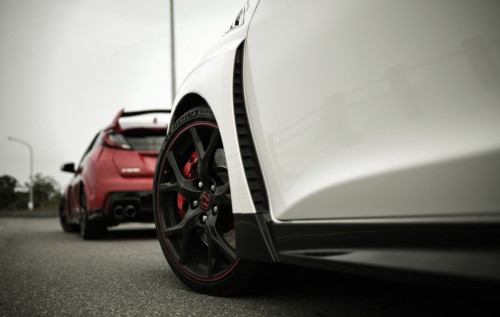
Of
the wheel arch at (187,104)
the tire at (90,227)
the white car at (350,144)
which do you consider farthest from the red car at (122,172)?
the white car at (350,144)

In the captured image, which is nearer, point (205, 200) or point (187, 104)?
point (205, 200)

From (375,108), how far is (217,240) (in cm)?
104

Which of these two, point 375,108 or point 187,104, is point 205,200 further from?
point 375,108

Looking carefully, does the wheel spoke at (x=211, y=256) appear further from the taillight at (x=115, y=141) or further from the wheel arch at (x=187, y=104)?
the taillight at (x=115, y=141)

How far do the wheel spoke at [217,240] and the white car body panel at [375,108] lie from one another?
25cm

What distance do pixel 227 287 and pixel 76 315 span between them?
64 cm

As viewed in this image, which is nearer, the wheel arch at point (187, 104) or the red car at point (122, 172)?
the wheel arch at point (187, 104)

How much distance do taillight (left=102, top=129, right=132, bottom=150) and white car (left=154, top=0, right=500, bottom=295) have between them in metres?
3.26

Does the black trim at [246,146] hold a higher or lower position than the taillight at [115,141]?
lower

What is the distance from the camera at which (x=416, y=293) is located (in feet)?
7.15

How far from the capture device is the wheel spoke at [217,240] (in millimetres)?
2051

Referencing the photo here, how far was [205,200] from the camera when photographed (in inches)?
87.3

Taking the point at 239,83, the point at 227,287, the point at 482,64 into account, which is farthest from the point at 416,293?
the point at 482,64

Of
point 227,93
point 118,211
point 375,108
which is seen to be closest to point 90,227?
point 118,211
